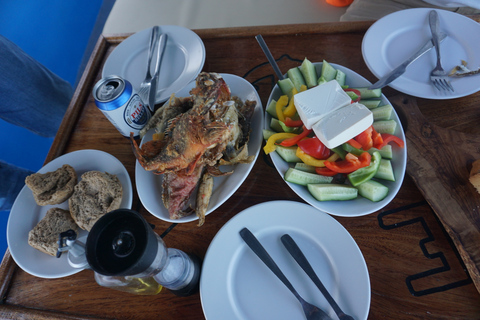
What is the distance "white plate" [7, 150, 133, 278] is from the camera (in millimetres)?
1095

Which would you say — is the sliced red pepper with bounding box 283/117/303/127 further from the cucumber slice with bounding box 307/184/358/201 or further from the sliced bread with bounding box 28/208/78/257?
the sliced bread with bounding box 28/208/78/257

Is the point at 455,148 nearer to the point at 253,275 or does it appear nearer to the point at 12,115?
the point at 253,275

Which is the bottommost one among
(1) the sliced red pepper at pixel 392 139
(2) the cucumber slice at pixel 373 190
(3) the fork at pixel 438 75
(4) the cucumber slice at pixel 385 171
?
(2) the cucumber slice at pixel 373 190

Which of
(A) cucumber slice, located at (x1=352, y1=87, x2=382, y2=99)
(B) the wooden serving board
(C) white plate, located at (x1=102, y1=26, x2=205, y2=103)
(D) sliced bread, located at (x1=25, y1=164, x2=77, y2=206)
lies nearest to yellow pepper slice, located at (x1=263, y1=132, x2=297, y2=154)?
(A) cucumber slice, located at (x1=352, y1=87, x2=382, y2=99)

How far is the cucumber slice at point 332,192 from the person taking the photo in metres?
0.97

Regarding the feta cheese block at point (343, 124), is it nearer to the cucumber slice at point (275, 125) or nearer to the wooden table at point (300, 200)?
the cucumber slice at point (275, 125)

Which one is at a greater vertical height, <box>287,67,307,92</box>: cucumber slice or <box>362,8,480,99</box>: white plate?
<box>362,8,480,99</box>: white plate

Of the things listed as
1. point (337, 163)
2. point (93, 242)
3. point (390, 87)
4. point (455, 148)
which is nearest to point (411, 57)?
point (390, 87)

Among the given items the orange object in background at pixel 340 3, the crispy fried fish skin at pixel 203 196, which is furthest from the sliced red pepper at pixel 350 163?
the orange object in background at pixel 340 3

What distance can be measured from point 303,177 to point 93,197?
0.85 metres

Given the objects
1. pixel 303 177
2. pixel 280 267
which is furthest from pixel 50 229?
pixel 303 177

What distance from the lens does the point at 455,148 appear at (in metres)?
1.07

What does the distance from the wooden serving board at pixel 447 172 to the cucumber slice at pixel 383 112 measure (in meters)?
0.11

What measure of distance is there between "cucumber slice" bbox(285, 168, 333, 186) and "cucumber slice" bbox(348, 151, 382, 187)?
0.29 feet
